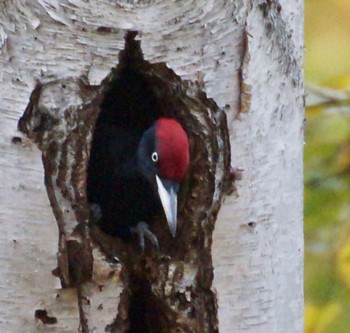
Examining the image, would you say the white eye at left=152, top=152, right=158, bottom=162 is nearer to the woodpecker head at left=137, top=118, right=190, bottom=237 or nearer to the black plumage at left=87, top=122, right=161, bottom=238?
the woodpecker head at left=137, top=118, right=190, bottom=237

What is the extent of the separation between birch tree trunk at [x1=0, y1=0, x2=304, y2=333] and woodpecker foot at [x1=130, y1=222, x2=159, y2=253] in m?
0.03

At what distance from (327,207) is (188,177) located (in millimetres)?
849

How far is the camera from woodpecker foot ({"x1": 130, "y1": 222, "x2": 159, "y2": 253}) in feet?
10.7

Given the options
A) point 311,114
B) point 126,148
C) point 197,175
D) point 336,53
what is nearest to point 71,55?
point 197,175

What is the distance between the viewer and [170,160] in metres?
3.36

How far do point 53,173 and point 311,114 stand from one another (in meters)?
1.40

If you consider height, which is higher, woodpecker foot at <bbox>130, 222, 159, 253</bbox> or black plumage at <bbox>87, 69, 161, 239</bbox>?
black plumage at <bbox>87, 69, 161, 239</bbox>

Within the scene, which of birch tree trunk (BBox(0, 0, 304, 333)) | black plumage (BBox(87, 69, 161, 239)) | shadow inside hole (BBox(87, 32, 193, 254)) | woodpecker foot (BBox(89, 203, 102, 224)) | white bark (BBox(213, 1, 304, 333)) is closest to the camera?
birch tree trunk (BBox(0, 0, 304, 333))

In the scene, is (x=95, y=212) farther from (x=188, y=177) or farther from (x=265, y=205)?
(x=265, y=205)

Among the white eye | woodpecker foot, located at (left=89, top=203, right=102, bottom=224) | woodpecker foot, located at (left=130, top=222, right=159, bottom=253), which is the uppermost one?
the white eye

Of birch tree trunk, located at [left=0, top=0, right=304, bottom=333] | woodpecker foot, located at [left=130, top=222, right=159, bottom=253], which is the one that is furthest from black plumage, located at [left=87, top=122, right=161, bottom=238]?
birch tree trunk, located at [left=0, top=0, right=304, bottom=333]

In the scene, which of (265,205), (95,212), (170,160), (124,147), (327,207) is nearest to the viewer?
(265,205)

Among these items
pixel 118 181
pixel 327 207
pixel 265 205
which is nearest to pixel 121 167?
pixel 118 181

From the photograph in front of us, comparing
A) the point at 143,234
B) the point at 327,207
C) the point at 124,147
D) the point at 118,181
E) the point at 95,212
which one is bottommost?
the point at 143,234
